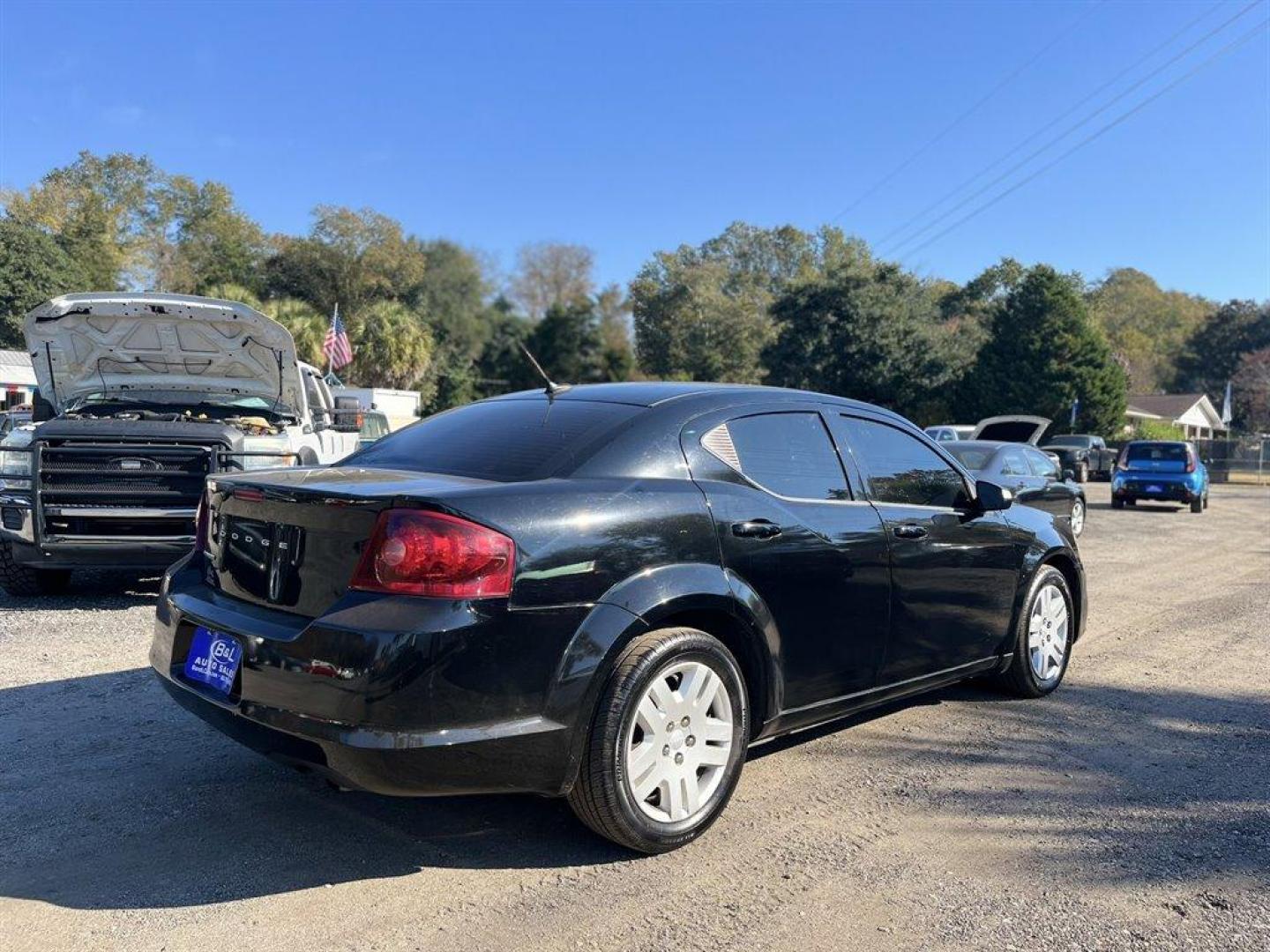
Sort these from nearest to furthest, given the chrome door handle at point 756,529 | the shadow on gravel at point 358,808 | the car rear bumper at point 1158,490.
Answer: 1. the shadow on gravel at point 358,808
2. the chrome door handle at point 756,529
3. the car rear bumper at point 1158,490

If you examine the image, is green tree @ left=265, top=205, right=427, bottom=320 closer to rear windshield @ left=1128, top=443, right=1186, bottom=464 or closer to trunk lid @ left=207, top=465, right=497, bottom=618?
rear windshield @ left=1128, top=443, right=1186, bottom=464

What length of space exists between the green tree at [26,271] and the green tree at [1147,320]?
66464mm

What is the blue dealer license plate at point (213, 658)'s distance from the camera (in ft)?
10.3

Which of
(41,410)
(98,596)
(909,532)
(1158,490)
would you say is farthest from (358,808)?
(1158,490)

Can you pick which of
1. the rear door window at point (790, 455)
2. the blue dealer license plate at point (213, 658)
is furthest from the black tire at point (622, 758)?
the blue dealer license plate at point (213, 658)

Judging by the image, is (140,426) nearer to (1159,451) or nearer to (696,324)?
(1159,451)

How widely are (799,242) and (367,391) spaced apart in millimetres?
41188

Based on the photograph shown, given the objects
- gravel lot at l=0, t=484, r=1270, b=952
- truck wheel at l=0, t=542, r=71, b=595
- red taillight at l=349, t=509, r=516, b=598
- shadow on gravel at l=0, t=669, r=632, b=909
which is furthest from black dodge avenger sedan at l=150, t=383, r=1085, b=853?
truck wheel at l=0, t=542, r=71, b=595

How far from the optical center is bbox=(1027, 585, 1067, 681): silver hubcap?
5133 millimetres

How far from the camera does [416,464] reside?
12.1 ft

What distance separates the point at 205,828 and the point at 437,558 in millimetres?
1459

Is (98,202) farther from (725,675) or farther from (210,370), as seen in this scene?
(725,675)

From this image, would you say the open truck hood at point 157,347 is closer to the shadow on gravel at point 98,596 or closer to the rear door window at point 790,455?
the shadow on gravel at point 98,596

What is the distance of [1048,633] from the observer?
5.27 meters
